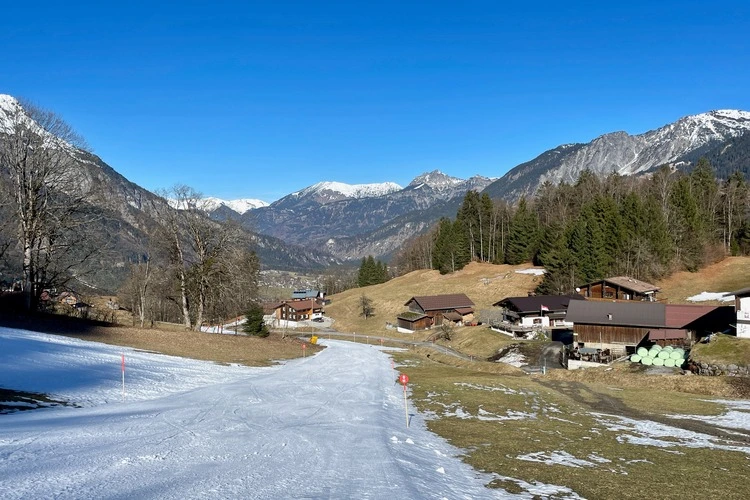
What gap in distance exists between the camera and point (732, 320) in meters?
51.8

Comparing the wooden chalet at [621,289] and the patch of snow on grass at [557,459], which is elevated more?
the wooden chalet at [621,289]

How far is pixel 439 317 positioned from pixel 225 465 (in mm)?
90108

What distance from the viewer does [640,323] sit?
58.9 meters

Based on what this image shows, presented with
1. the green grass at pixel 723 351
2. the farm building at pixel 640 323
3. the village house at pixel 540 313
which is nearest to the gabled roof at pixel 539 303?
the village house at pixel 540 313

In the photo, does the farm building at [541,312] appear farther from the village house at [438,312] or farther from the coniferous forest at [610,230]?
the village house at [438,312]

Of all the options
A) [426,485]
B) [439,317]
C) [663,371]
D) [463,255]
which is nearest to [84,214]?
[426,485]

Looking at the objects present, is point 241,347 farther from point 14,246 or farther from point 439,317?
point 439,317

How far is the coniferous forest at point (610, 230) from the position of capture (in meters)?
91.9

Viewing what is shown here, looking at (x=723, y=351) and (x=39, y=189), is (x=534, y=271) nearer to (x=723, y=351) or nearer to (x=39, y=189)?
(x=723, y=351)

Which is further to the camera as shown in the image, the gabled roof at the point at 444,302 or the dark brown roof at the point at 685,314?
the gabled roof at the point at 444,302

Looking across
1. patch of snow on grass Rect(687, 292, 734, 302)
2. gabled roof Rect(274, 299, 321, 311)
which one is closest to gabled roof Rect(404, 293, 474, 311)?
gabled roof Rect(274, 299, 321, 311)

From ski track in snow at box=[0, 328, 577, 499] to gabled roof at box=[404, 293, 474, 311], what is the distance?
7242 centimetres

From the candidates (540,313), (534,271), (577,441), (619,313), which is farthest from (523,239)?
(577,441)

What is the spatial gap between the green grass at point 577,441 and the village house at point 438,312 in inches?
2472
